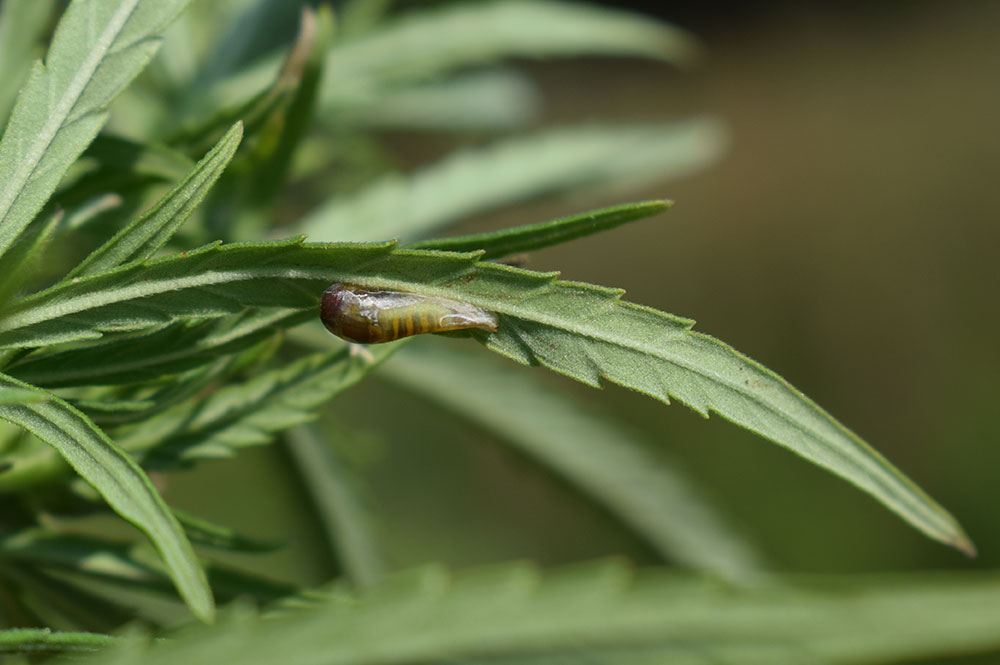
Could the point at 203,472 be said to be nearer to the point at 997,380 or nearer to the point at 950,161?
the point at 997,380

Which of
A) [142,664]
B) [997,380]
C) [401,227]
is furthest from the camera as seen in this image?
[997,380]

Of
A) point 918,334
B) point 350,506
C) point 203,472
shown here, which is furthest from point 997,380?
point 350,506

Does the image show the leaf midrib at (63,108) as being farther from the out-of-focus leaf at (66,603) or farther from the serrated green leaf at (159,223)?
the out-of-focus leaf at (66,603)

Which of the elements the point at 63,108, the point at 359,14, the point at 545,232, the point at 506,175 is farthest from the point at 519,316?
the point at 359,14

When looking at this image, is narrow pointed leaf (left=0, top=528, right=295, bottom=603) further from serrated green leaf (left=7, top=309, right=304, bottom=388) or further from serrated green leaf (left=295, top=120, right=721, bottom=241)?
serrated green leaf (left=295, top=120, right=721, bottom=241)

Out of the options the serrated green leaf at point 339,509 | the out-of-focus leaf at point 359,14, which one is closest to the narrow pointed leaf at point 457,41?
the out-of-focus leaf at point 359,14

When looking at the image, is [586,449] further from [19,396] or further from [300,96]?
[19,396]
